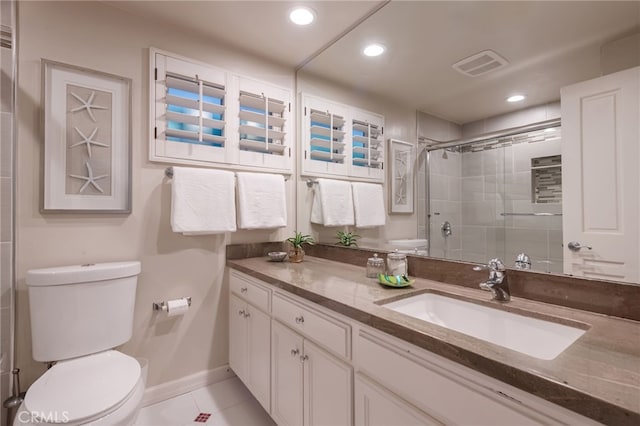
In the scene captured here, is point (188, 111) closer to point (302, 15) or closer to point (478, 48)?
point (302, 15)

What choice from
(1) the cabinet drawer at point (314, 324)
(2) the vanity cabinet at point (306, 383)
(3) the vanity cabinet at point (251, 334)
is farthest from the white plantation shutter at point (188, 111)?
(2) the vanity cabinet at point (306, 383)

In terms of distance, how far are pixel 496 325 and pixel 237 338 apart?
1.47m

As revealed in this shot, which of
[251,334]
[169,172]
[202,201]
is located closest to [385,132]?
[202,201]

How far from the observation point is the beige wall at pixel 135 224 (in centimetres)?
143

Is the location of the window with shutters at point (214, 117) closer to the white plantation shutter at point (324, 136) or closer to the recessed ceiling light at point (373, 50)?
the white plantation shutter at point (324, 136)

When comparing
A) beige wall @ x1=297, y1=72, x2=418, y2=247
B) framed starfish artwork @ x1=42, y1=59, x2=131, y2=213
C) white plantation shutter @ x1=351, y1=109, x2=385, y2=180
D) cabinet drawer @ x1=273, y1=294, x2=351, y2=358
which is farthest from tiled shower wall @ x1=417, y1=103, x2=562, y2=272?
framed starfish artwork @ x1=42, y1=59, x2=131, y2=213

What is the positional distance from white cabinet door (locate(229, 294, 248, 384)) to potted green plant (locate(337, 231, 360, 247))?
0.75 m

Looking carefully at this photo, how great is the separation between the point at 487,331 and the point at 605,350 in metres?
0.36

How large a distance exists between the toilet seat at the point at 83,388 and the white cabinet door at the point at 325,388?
696 mm

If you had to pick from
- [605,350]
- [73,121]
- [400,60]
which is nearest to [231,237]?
[73,121]

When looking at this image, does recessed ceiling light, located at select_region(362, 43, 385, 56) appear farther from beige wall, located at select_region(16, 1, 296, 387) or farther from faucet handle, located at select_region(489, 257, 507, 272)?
faucet handle, located at select_region(489, 257, 507, 272)

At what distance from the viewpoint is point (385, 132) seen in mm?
1734

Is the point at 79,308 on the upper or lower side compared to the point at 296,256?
lower

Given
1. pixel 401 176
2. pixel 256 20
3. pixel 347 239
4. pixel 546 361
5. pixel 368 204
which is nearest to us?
pixel 546 361
